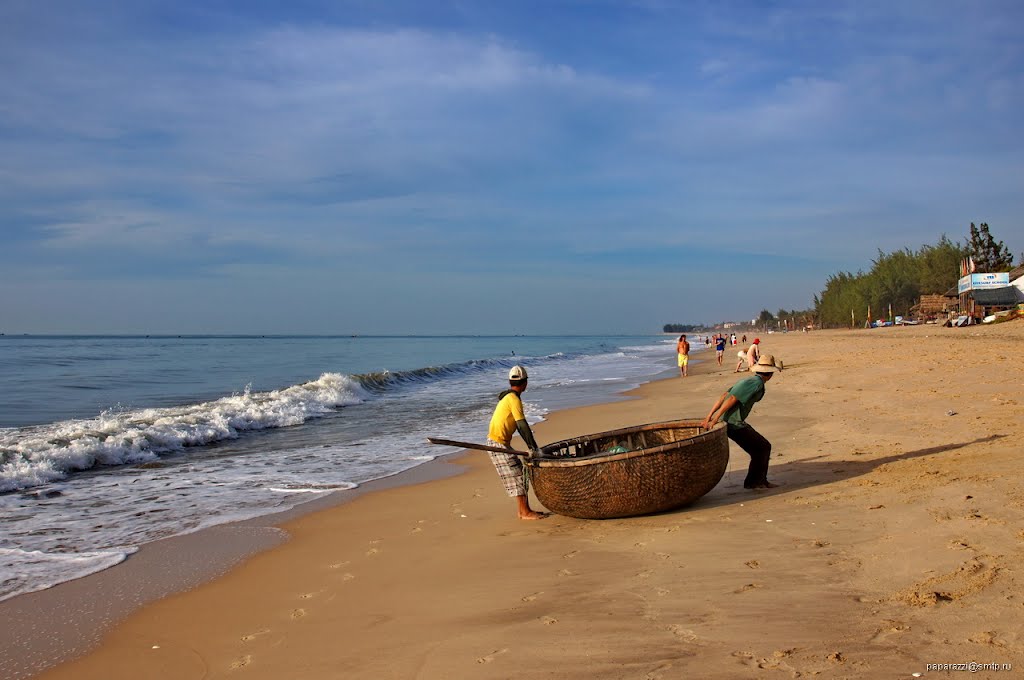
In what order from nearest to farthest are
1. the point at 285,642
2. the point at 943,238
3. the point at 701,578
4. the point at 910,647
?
the point at 910,647 → the point at 285,642 → the point at 701,578 → the point at 943,238

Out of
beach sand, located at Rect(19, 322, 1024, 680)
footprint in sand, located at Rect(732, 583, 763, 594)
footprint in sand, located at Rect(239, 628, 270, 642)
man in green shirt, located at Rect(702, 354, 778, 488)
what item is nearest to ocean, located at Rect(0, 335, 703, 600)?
beach sand, located at Rect(19, 322, 1024, 680)

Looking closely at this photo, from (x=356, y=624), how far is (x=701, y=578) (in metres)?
2.30

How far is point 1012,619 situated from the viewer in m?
3.59

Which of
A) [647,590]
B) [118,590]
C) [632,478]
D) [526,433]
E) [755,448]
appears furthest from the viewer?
[755,448]

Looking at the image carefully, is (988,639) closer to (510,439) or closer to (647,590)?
(647,590)

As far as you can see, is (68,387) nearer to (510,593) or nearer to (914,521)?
(510,593)

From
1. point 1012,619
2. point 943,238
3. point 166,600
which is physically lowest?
point 166,600

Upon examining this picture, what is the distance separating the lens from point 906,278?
2970 inches

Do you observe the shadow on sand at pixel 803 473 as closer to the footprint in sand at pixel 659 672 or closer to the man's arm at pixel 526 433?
the man's arm at pixel 526 433

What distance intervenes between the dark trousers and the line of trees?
68.3 meters

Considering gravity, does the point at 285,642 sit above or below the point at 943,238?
below

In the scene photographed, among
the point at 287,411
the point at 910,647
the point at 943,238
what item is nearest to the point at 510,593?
the point at 910,647

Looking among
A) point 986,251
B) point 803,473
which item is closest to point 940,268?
point 986,251

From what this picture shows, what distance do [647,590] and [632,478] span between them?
190cm
